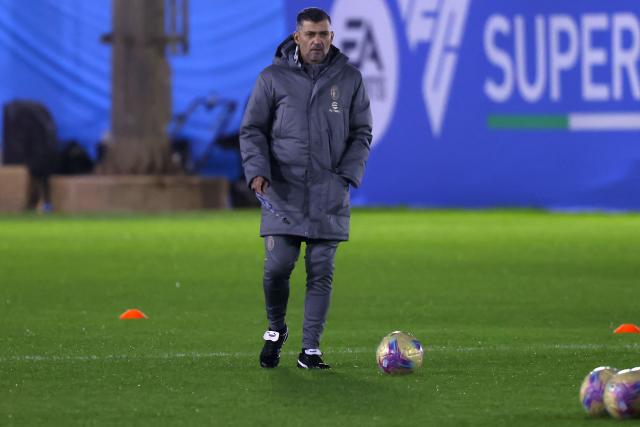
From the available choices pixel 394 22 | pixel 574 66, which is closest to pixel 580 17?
pixel 574 66

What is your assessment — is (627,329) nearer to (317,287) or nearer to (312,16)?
(317,287)

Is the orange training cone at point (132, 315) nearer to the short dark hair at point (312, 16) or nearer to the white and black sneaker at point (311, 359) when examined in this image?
the white and black sneaker at point (311, 359)

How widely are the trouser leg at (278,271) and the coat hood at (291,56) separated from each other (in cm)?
92

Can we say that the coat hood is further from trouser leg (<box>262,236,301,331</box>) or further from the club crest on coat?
trouser leg (<box>262,236,301,331</box>)

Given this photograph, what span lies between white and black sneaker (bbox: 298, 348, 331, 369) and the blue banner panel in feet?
64.0

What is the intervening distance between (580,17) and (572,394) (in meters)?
20.8

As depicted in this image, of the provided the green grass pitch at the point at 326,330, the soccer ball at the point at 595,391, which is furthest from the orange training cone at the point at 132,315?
the soccer ball at the point at 595,391

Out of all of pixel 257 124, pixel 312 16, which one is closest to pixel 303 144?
pixel 257 124

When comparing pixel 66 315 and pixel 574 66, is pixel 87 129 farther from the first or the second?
pixel 66 315

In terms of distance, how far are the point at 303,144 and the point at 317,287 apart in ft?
2.46

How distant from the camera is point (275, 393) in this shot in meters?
7.11

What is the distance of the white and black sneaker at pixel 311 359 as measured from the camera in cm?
790

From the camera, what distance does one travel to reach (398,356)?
7.64 metres

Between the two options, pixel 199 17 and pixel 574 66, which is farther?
pixel 199 17
